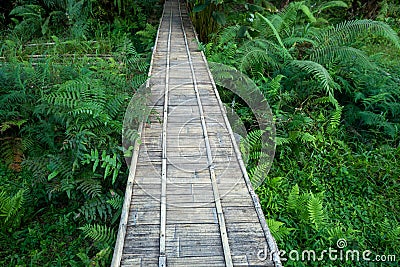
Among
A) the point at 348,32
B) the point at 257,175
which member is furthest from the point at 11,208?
the point at 348,32

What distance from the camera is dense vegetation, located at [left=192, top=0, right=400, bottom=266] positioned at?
3.58 metres

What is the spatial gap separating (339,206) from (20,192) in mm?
3619

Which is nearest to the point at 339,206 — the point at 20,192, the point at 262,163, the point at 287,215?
the point at 287,215

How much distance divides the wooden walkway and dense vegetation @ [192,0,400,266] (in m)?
0.68

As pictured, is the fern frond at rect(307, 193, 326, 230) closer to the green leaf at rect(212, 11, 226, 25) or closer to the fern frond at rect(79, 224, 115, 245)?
the fern frond at rect(79, 224, 115, 245)

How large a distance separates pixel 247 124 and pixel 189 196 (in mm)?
2242

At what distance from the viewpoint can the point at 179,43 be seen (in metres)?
6.57

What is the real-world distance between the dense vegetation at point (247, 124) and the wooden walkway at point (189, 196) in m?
0.40

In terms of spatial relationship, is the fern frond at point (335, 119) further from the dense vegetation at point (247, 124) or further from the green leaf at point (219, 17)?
the green leaf at point (219, 17)

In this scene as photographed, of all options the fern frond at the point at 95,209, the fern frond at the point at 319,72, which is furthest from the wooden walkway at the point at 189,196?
the fern frond at the point at 319,72

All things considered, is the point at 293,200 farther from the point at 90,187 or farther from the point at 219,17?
the point at 219,17

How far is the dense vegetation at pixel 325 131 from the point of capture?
358cm

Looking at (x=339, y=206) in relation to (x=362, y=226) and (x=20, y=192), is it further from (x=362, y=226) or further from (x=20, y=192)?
(x=20, y=192)

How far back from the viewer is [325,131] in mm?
5020
